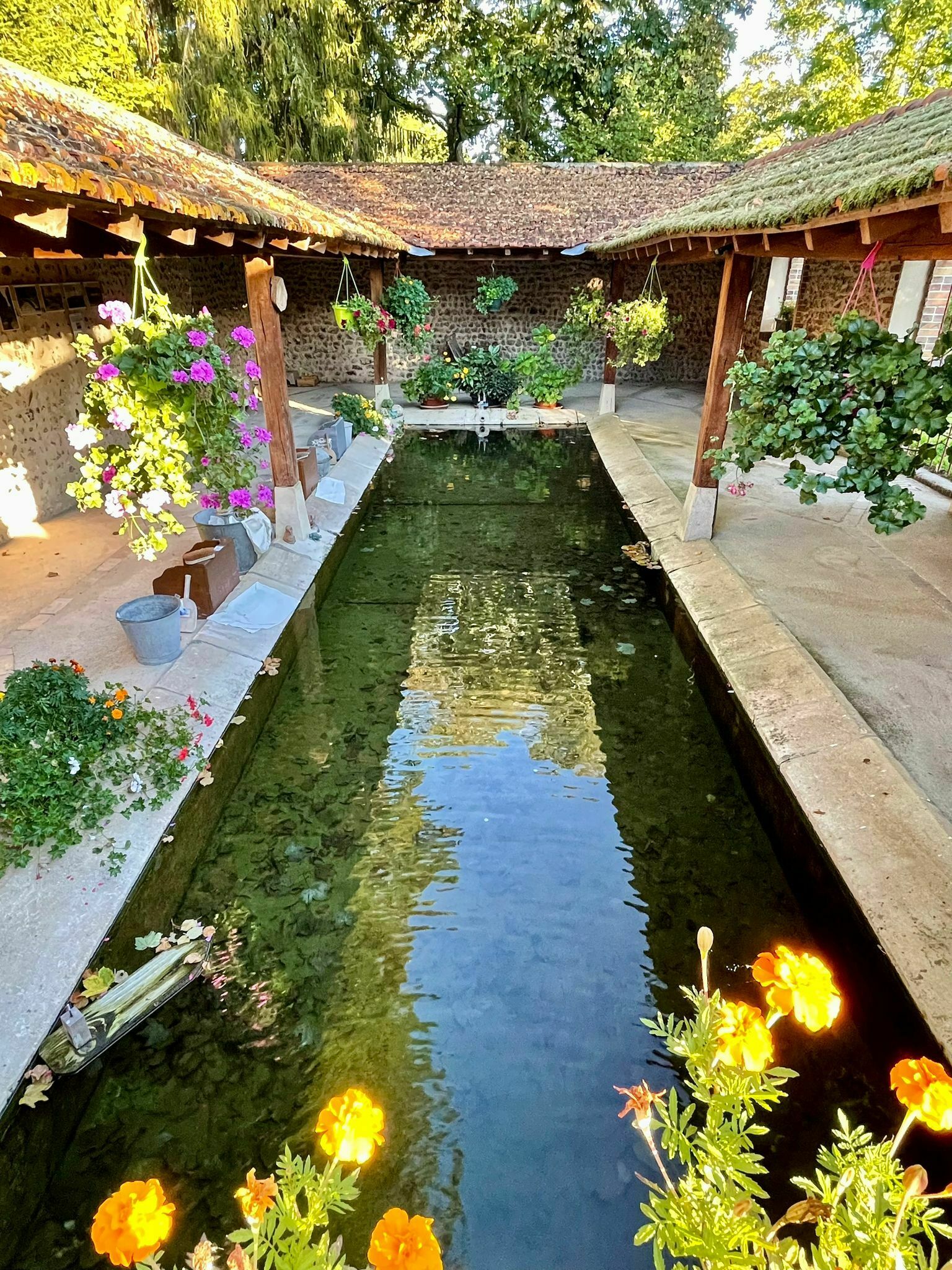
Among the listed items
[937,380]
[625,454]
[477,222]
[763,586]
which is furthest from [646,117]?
[937,380]

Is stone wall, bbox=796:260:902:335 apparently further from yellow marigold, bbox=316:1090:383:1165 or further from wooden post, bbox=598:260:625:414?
yellow marigold, bbox=316:1090:383:1165

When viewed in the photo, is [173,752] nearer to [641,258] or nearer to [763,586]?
[763,586]

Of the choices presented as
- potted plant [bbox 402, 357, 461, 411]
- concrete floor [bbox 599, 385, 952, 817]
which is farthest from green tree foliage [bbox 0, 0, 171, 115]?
concrete floor [bbox 599, 385, 952, 817]

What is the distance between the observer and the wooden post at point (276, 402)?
637 centimetres

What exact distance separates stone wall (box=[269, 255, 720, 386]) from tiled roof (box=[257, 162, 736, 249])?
48.4 inches

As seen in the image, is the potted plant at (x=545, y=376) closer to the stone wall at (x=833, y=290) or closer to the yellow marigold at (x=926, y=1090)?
the stone wall at (x=833, y=290)

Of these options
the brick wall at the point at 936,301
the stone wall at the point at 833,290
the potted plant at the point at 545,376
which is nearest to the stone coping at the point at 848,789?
the brick wall at the point at 936,301

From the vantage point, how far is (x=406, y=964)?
3.29 m

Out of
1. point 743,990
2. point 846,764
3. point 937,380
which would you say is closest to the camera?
point 743,990

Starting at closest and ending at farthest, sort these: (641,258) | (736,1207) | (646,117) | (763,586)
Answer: (736,1207), (763,586), (641,258), (646,117)

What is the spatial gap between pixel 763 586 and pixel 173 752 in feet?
15.6

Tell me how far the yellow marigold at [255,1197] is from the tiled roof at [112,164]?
111 inches

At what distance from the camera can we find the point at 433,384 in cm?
1381

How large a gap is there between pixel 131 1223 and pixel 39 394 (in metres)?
7.93
